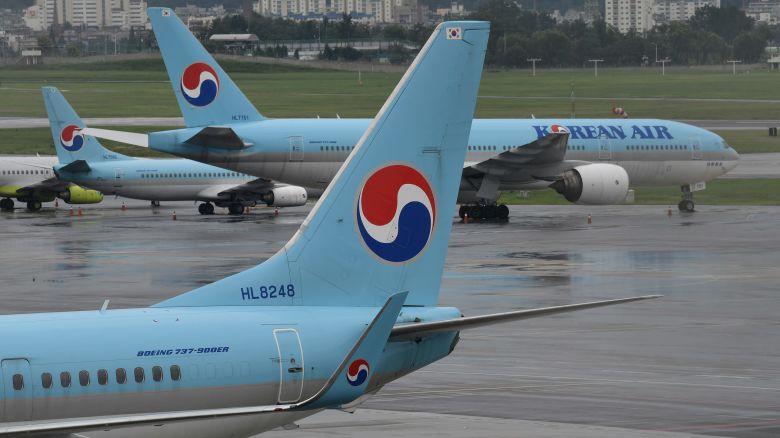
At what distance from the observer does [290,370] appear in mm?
16359

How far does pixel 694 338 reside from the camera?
30.9 metres

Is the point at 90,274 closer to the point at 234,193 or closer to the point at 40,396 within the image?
the point at 234,193

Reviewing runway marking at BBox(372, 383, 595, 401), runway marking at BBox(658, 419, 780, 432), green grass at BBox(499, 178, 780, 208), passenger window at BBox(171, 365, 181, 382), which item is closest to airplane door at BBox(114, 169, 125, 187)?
green grass at BBox(499, 178, 780, 208)

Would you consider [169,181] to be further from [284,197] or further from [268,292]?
[268,292]

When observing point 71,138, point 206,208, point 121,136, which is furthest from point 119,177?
point 206,208


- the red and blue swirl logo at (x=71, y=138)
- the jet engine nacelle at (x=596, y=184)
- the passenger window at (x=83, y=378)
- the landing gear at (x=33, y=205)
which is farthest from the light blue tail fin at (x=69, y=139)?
the passenger window at (x=83, y=378)

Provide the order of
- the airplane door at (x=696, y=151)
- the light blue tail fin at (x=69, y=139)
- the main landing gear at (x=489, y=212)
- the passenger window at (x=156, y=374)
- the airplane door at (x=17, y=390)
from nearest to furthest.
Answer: the airplane door at (x=17, y=390) < the passenger window at (x=156, y=374) < the main landing gear at (x=489, y=212) < the airplane door at (x=696, y=151) < the light blue tail fin at (x=69, y=139)

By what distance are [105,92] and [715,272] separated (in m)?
137

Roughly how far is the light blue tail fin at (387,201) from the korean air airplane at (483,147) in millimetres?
41878

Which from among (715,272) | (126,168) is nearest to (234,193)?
(126,168)

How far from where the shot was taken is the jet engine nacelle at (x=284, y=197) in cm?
6700

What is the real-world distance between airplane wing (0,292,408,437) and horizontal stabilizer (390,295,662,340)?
0.41 meters

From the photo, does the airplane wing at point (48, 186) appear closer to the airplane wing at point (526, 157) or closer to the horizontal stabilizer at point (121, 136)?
the horizontal stabilizer at point (121, 136)

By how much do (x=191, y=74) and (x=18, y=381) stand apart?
4542 centimetres
